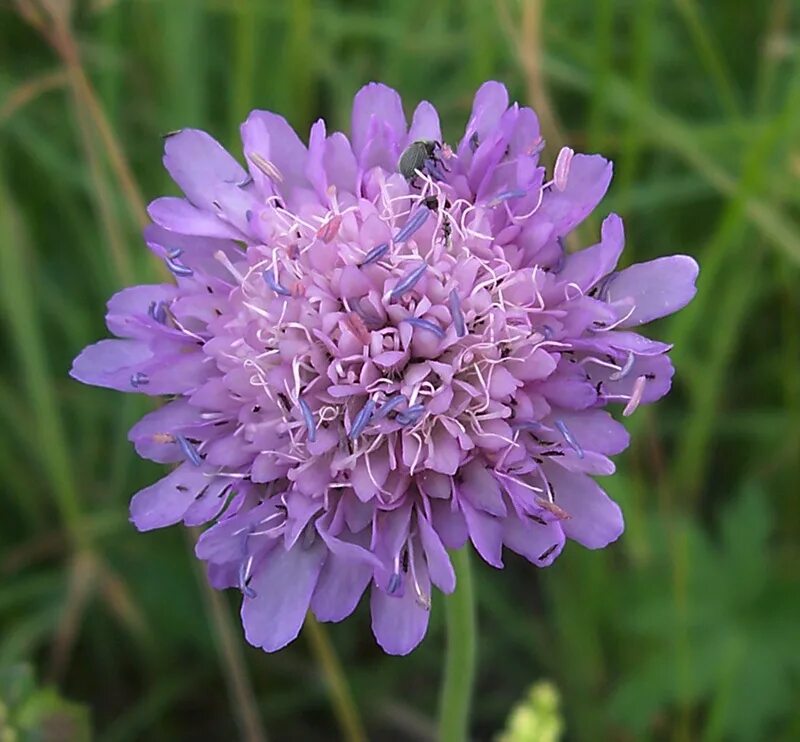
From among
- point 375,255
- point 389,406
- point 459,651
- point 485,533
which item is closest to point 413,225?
point 375,255

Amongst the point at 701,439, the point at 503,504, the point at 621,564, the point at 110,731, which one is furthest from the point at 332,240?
the point at 110,731

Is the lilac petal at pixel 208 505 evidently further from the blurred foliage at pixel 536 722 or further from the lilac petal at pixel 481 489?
the blurred foliage at pixel 536 722

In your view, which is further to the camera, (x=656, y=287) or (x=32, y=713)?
(x=32, y=713)

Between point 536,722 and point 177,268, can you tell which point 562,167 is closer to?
point 177,268

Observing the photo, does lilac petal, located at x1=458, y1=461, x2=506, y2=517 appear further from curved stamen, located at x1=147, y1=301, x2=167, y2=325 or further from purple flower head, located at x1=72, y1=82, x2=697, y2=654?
curved stamen, located at x1=147, y1=301, x2=167, y2=325

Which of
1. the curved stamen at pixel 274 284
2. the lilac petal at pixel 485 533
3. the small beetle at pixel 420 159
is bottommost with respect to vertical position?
the lilac petal at pixel 485 533

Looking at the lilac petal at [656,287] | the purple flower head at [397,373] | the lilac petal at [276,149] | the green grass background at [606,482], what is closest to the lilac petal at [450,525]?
the purple flower head at [397,373]
